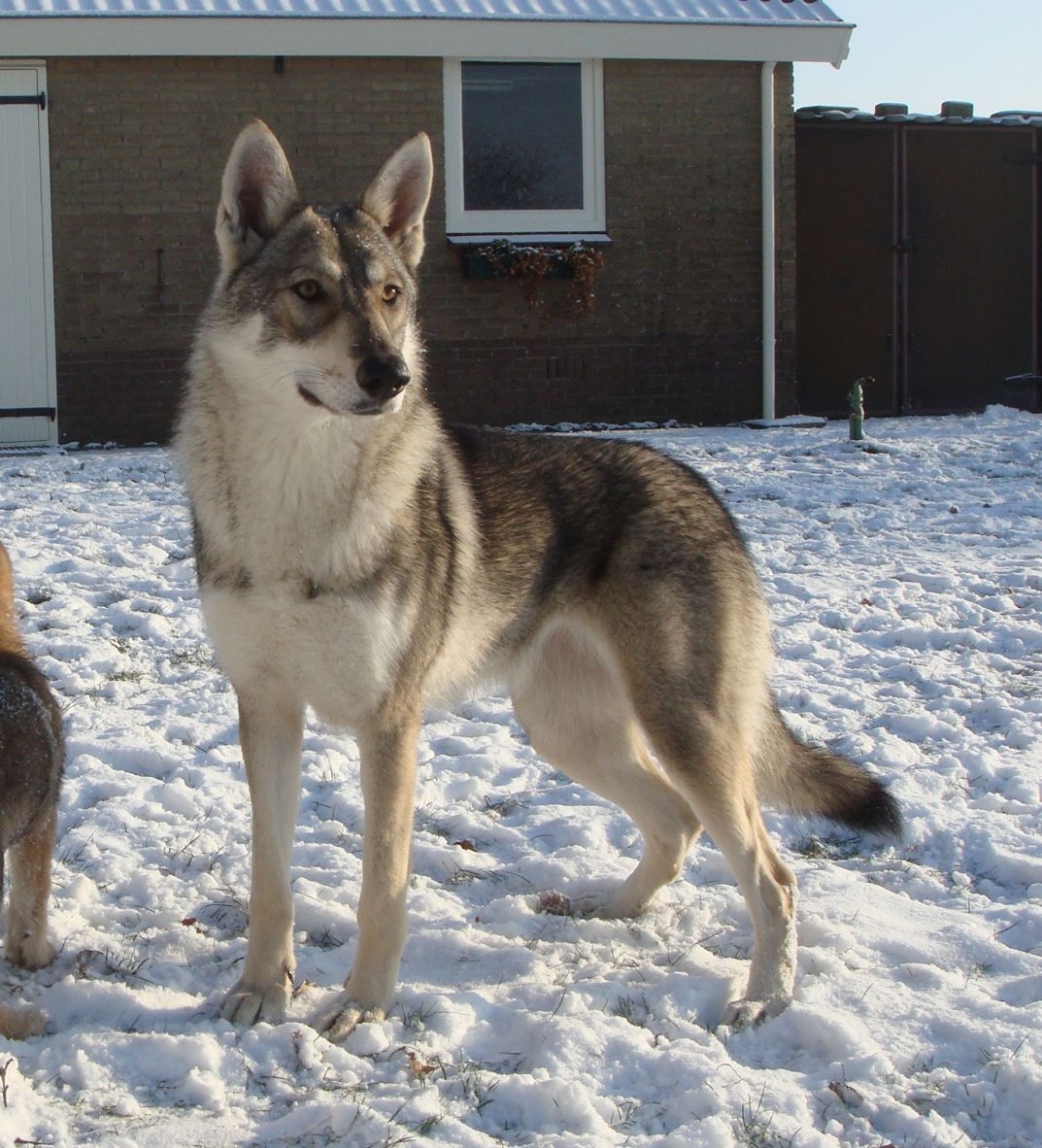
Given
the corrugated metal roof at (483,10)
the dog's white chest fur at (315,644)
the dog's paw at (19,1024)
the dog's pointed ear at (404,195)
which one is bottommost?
the dog's paw at (19,1024)

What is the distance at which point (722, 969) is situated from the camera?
3529mm

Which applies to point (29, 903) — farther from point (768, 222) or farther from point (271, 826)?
point (768, 222)

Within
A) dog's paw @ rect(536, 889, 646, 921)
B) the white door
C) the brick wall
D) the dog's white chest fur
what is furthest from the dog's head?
the white door

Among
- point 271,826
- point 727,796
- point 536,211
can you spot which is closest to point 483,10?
point 536,211

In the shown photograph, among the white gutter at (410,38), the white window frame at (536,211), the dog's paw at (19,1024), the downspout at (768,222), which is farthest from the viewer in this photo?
the downspout at (768,222)

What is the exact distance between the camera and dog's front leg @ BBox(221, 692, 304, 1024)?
331 centimetres

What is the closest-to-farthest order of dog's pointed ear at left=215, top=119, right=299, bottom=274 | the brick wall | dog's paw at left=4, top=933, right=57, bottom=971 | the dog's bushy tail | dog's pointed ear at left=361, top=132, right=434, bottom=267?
dog's paw at left=4, top=933, right=57, bottom=971 → dog's pointed ear at left=215, top=119, right=299, bottom=274 → dog's pointed ear at left=361, top=132, right=434, bottom=267 → the dog's bushy tail → the brick wall

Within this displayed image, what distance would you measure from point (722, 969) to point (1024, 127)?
12818 millimetres

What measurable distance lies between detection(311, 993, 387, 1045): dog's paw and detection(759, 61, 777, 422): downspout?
33.5ft

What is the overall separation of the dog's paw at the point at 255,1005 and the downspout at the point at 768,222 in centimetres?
1022

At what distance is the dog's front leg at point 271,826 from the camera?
3.31 meters

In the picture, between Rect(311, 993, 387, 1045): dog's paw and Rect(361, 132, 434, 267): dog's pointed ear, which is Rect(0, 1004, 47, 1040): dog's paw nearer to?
Rect(311, 993, 387, 1045): dog's paw

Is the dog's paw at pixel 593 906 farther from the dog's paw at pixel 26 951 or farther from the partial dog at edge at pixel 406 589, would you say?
the dog's paw at pixel 26 951

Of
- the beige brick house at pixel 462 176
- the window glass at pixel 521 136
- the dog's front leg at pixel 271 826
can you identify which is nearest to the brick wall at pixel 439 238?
the beige brick house at pixel 462 176
